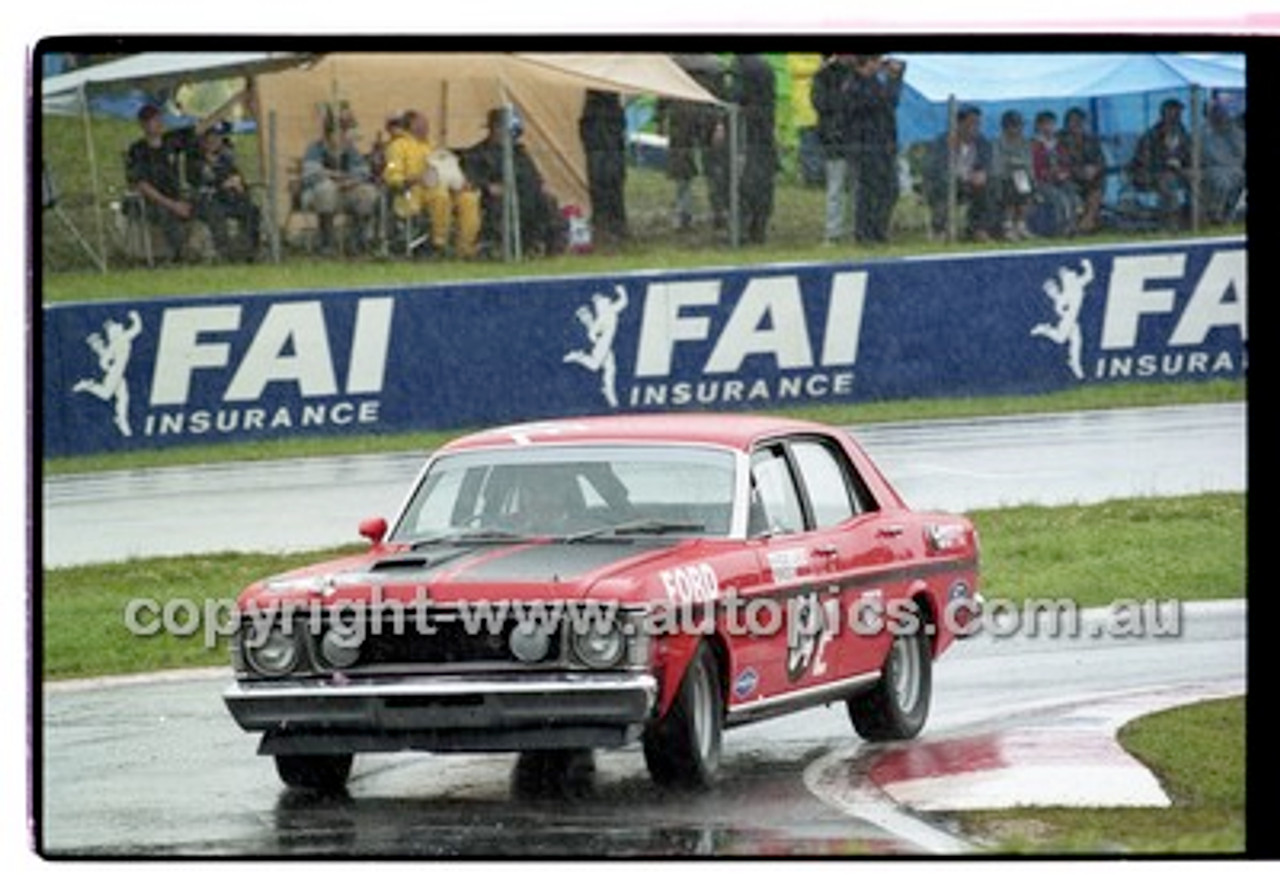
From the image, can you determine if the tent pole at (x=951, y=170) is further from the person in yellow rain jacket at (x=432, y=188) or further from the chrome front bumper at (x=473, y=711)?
the chrome front bumper at (x=473, y=711)

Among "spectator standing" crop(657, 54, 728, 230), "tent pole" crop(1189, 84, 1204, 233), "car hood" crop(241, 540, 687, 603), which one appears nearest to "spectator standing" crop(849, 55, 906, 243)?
"spectator standing" crop(657, 54, 728, 230)

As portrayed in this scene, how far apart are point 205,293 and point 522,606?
4.63 ft

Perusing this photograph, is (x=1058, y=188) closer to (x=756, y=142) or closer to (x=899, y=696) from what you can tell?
(x=756, y=142)

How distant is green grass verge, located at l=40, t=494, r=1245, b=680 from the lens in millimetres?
12266

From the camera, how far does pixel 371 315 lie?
12.4 meters

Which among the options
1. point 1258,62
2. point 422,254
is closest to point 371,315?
point 422,254

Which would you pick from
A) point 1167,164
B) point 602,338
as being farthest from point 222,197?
point 1167,164

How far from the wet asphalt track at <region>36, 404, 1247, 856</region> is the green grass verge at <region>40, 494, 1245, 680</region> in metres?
→ 0.06

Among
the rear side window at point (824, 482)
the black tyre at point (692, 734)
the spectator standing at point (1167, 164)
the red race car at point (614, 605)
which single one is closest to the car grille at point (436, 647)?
the red race car at point (614, 605)

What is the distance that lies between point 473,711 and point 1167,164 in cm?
266

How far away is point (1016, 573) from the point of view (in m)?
12.6

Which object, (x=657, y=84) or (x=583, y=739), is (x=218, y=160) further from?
(x=583, y=739)

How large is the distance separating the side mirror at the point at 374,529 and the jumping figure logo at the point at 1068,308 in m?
2.07

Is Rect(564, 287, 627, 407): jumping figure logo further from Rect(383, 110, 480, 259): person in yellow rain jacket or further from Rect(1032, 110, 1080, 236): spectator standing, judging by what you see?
Rect(1032, 110, 1080, 236): spectator standing
